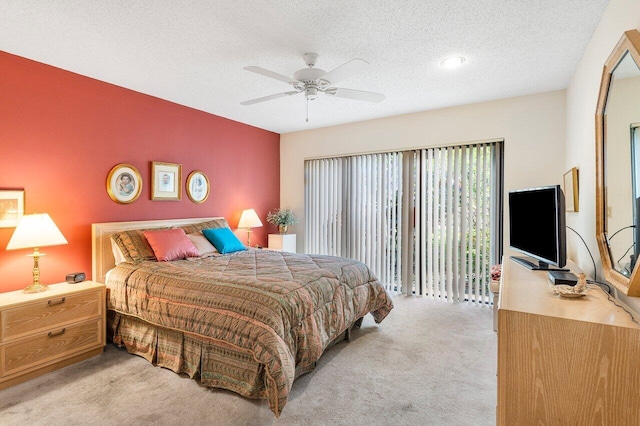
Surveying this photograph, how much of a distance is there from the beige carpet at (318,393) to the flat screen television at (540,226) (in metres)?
0.97

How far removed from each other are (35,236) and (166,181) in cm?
163

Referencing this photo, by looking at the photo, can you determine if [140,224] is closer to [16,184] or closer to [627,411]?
[16,184]

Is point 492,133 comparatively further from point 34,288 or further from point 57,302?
point 34,288

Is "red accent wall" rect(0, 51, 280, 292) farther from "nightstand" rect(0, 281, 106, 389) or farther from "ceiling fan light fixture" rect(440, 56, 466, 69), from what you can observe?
"ceiling fan light fixture" rect(440, 56, 466, 69)

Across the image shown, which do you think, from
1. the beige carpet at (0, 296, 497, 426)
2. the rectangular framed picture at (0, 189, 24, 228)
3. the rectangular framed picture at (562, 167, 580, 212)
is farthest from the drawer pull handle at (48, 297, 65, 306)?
the rectangular framed picture at (562, 167, 580, 212)

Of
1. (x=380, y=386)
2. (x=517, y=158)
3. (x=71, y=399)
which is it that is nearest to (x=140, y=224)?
(x=71, y=399)

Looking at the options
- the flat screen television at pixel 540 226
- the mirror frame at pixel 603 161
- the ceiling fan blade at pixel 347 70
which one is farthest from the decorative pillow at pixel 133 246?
the mirror frame at pixel 603 161

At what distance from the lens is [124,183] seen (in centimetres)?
366

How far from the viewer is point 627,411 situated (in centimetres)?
119

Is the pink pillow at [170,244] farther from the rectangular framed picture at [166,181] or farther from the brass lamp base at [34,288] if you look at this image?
the brass lamp base at [34,288]

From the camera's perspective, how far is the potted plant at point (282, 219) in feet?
18.1

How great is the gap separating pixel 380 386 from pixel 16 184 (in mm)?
3444

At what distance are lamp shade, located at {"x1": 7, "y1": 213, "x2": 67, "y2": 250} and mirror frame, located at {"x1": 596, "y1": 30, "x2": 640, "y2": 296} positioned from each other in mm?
3727

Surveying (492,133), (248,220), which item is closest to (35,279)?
(248,220)
